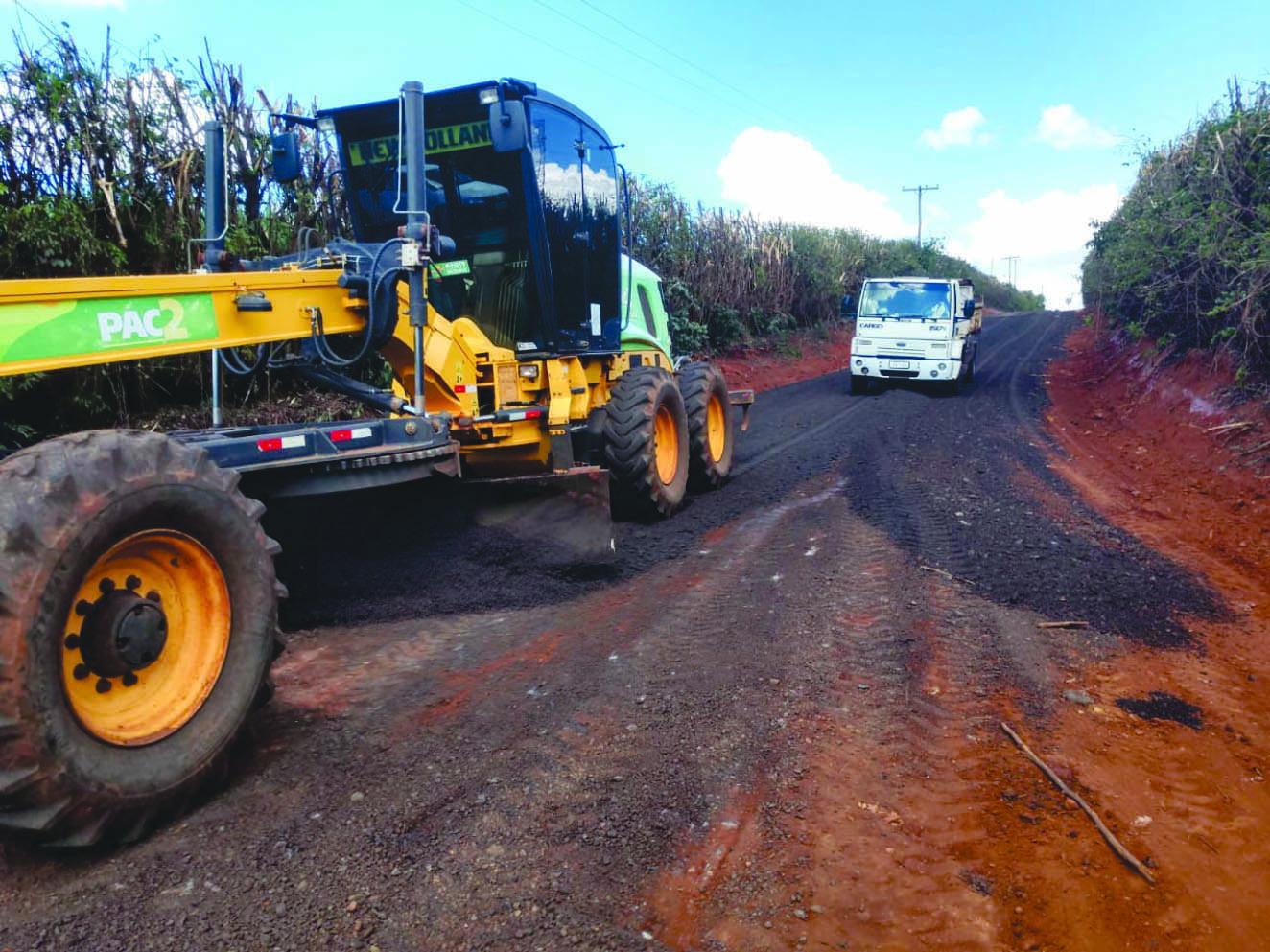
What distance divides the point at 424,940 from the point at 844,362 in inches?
1051

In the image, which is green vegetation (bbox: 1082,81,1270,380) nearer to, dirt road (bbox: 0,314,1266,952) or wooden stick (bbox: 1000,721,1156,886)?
dirt road (bbox: 0,314,1266,952)

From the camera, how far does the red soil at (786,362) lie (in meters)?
21.7

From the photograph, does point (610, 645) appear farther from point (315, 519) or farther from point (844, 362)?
point (844, 362)

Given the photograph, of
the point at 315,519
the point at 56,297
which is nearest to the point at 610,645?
the point at 315,519

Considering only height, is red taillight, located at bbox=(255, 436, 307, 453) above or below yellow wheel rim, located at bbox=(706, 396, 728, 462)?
above

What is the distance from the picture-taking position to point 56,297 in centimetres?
358

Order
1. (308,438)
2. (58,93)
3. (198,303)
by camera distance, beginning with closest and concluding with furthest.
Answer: (198,303) → (308,438) → (58,93)

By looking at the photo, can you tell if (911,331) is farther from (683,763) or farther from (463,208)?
(683,763)

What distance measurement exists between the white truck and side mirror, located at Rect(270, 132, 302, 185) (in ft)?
42.9

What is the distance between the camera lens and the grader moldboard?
284 centimetres

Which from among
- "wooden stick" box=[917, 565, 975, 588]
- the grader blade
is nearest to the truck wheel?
the grader blade

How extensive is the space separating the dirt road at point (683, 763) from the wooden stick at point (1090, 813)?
5cm

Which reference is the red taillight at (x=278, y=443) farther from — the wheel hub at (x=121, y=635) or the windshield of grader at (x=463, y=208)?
the windshield of grader at (x=463, y=208)

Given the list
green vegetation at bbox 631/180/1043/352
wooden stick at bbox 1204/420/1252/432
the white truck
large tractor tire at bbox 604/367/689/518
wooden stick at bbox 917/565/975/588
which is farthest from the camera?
green vegetation at bbox 631/180/1043/352
